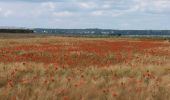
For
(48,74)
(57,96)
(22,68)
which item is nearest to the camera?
(57,96)

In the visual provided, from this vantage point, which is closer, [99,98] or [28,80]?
[99,98]

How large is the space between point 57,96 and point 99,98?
0.89m

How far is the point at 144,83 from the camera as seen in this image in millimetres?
10328

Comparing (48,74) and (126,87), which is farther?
(48,74)

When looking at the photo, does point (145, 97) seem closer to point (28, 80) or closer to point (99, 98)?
point (99, 98)

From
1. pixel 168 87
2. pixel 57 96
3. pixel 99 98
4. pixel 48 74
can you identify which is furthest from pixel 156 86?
pixel 48 74

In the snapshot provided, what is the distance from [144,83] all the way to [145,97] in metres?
1.48

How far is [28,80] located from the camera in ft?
33.5

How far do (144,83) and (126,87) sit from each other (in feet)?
2.55

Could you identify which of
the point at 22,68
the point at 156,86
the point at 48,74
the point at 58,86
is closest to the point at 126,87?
the point at 156,86

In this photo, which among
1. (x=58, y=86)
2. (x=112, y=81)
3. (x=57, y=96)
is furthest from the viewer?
(x=112, y=81)

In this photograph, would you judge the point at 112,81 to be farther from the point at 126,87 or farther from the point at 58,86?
the point at 58,86

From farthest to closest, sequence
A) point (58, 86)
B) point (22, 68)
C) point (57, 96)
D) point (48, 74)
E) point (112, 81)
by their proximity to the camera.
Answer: point (22, 68) → point (48, 74) → point (112, 81) → point (58, 86) → point (57, 96)

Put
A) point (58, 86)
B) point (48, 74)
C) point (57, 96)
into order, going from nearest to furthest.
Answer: point (57, 96), point (58, 86), point (48, 74)
